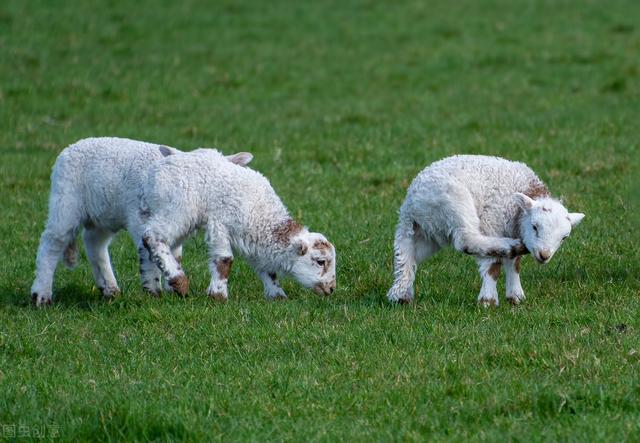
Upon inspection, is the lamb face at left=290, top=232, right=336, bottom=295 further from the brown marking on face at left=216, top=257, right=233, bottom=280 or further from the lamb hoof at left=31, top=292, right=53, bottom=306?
the lamb hoof at left=31, top=292, right=53, bottom=306

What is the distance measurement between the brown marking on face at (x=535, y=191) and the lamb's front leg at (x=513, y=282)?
469 millimetres

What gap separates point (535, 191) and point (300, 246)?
5.78 ft

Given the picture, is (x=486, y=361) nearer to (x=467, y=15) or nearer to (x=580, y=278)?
(x=580, y=278)

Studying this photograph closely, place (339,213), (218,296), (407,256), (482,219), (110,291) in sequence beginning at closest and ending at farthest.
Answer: (482,219), (218,296), (407,256), (110,291), (339,213)

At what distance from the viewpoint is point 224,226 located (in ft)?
28.9

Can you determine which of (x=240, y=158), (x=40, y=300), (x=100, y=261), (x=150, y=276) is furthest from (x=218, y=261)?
(x=40, y=300)

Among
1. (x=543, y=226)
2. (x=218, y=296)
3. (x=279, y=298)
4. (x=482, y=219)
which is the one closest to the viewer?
(x=543, y=226)

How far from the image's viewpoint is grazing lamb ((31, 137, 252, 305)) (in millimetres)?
9109

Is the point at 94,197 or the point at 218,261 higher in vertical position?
the point at 94,197

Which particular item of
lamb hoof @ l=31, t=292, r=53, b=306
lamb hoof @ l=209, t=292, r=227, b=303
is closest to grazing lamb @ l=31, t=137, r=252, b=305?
lamb hoof @ l=31, t=292, r=53, b=306

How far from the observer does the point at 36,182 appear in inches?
511

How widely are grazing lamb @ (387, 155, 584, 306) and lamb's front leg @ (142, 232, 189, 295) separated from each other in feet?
5.04

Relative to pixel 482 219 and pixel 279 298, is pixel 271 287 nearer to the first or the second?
pixel 279 298

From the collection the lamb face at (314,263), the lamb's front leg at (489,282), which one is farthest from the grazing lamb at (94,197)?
the lamb's front leg at (489,282)
